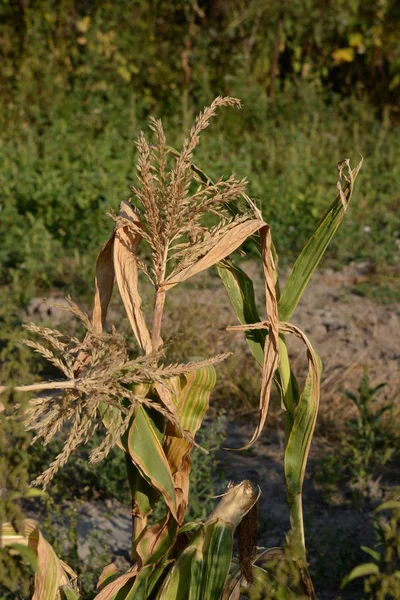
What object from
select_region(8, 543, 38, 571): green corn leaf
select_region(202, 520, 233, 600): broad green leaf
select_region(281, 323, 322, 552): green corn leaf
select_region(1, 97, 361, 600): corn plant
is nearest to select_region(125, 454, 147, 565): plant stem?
select_region(1, 97, 361, 600): corn plant

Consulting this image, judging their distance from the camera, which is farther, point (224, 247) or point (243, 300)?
point (243, 300)

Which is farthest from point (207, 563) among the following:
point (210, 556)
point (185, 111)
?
point (185, 111)

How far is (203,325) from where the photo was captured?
14.8 ft

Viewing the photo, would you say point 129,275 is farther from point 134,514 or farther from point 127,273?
point 134,514

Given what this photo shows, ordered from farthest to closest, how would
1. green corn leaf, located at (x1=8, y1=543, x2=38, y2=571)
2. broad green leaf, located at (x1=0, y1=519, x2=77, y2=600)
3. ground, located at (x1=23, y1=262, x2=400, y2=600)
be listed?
1. ground, located at (x1=23, y1=262, x2=400, y2=600)
2. broad green leaf, located at (x1=0, y1=519, x2=77, y2=600)
3. green corn leaf, located at (x1=8, y1=543, x2=38, y2=571)

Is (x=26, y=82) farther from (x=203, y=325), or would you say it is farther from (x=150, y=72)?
(x=203, y=325)

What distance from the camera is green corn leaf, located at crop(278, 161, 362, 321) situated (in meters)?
1.98

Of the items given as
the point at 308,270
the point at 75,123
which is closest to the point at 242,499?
the point at 308,270

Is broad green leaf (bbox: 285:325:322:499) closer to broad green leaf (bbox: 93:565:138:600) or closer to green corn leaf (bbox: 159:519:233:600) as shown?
green corn leaf (bbox: 159:519:233:600)

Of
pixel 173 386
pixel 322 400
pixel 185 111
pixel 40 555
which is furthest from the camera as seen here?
pixel 185 111

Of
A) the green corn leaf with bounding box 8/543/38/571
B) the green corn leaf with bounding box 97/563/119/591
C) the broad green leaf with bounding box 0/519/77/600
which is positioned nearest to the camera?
the green corn leaf with bounding box 8/543/38/571

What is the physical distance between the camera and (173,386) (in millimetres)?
2041

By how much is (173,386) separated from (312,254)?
0.41 m

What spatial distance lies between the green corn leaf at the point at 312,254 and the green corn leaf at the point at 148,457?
1.26ft
